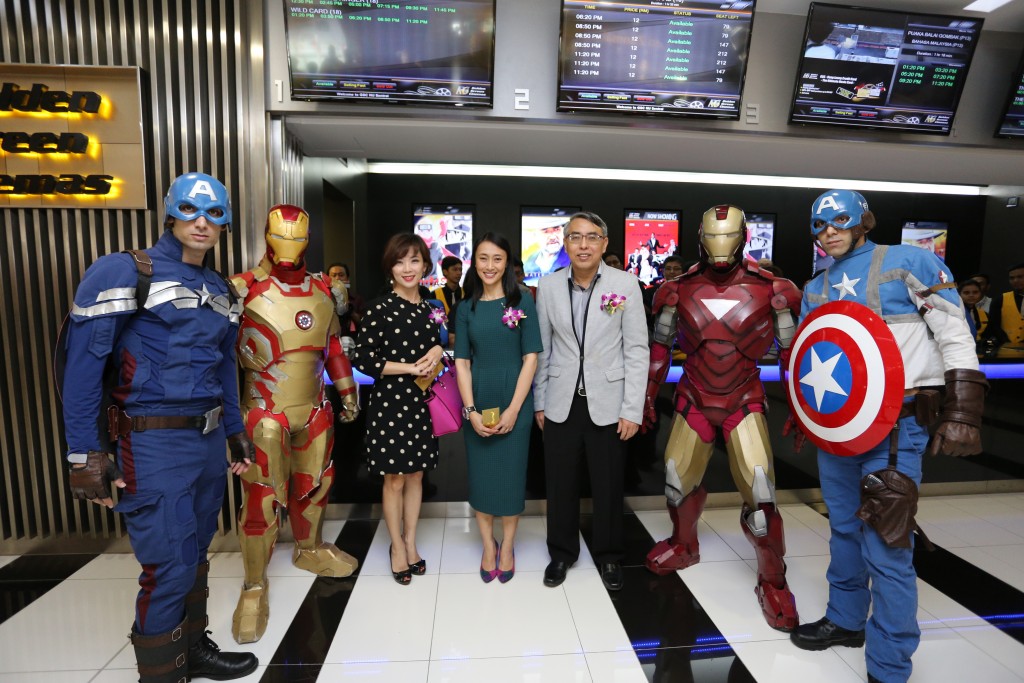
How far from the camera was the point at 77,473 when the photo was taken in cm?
162

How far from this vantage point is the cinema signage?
272 cm

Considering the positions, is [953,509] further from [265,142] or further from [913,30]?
[265,142]

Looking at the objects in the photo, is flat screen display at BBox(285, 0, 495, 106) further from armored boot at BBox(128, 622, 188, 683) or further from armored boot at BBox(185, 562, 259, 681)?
armored boot at BBox(128, 622, 188, 683)

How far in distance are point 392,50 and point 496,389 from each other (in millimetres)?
2039

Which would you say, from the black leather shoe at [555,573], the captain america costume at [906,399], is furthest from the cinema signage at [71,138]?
the captain america costume at [906,399]

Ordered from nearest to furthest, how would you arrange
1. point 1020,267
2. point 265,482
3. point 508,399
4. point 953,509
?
point 265,482, point 508,399, point 953,509, point 1020,267

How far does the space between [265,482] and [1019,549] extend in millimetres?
4317

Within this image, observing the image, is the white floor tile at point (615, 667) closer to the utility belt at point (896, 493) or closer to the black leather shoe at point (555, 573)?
the black leather shoe at point (555, 573)

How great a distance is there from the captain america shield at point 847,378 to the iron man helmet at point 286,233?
2.25m

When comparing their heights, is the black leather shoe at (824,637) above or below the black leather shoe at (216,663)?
above

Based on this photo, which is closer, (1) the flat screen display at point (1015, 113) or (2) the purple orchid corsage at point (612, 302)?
(2) the purple orchid corsage at point (612, 302)

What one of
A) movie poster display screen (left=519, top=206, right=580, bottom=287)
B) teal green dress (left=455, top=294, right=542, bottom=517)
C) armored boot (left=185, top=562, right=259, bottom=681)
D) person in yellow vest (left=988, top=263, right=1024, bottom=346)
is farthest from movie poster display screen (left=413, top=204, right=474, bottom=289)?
person in yellow vest (left=988, top=263, right=1024, bottom=346)

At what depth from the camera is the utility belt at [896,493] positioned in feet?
6.02

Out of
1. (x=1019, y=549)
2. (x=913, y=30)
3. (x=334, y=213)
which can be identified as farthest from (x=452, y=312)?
(x=334, y=213)
